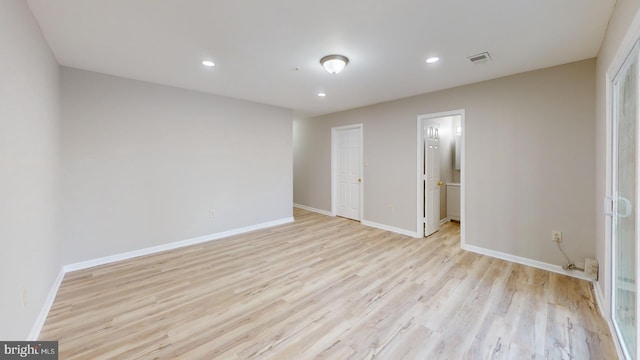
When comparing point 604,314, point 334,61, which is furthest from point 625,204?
point 334,61

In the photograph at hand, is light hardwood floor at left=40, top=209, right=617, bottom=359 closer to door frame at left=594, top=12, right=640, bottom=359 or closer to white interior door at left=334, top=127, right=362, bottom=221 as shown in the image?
door frame at left=594, top=12, right=640, bottom=359

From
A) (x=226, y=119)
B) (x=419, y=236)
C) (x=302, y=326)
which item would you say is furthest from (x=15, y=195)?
(x=419, y=236)

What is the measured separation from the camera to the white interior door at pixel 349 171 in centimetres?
556

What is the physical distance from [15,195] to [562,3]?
12.9ft

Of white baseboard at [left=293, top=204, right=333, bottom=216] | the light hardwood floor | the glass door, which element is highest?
the glass door

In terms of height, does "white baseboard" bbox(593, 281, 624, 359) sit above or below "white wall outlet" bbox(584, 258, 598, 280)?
below

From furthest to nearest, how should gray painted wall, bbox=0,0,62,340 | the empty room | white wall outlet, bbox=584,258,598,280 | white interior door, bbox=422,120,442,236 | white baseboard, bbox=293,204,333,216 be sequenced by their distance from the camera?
white baseboard, bbox=293,204,333,216 → white interior door, bbox=422,120,442,236 → white wall outlet, bbox=584,258,598,280 → the empty room → gray painted wall, bbox=0,0,62,340

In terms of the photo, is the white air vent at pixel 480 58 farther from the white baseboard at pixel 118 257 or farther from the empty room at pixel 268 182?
the white baseboard at pixel 118 257

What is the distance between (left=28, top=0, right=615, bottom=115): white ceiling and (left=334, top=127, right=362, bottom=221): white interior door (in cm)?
219

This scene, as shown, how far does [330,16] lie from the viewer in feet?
6.47

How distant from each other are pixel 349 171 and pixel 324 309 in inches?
150

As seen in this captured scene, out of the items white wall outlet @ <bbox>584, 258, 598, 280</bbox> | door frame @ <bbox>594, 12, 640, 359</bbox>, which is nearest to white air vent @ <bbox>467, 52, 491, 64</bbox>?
door frame @ <bbox>594, 12, 640, 359</bbox>

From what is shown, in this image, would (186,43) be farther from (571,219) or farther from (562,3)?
(571,219)

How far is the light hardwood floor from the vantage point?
1.77m
